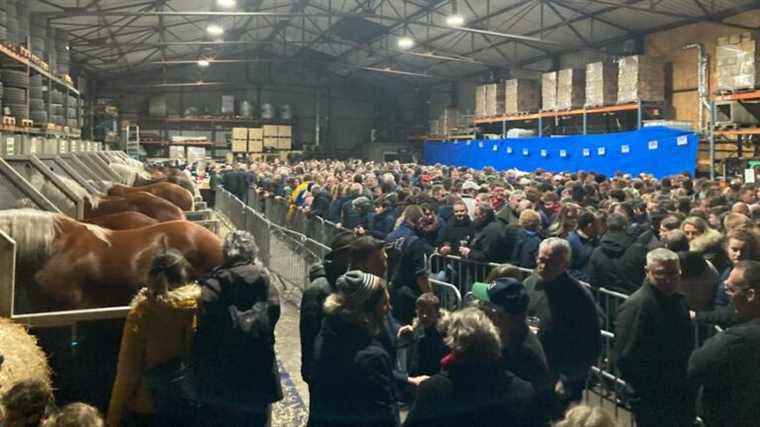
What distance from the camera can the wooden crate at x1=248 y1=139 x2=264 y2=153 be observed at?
36.3 m

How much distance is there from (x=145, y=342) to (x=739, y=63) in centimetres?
1551

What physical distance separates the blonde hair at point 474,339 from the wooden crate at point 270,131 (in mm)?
34692

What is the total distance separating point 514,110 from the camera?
→ 25.6 m

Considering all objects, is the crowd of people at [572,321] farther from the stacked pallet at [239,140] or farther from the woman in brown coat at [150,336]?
the stacked pallet at [239,140]

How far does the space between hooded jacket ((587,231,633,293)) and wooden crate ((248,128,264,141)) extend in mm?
32171

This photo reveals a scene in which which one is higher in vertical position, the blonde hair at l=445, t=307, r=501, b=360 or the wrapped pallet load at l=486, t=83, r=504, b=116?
the wrapped pallet load at l=486, t=83, r=504, b=116

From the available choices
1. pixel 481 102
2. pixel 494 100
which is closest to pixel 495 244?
pixel 494 100

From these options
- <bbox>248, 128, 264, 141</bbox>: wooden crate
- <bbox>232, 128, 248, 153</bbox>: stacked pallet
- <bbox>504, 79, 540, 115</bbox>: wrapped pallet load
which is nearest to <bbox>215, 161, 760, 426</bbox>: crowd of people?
<bbox>504, 79, 540, 115</bbox>: wrapped pallet load

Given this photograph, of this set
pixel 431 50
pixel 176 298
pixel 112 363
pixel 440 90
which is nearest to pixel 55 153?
pixel 112 363

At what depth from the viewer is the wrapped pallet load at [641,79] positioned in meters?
19.1

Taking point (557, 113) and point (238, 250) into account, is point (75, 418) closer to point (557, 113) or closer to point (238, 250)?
point (238, 250)

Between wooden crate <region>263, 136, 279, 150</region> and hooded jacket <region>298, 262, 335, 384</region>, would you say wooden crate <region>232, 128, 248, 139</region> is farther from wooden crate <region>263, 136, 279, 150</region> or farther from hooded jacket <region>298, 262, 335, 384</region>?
hooded jacket <region>298, 262, 335, 384</region>

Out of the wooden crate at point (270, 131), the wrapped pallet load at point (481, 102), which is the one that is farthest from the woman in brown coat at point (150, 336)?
the wooden crate at point (270, 131)

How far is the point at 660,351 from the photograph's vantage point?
396 cm
